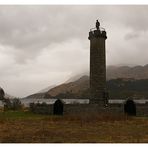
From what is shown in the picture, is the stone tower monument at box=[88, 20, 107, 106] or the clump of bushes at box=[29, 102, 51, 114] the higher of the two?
the stone tower monument at box=[88, 20, 107, 106]

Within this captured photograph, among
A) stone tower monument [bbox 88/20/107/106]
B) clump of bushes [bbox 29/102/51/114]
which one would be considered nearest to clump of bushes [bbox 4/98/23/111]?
clump of bushes [bbox 29/102/51/114]

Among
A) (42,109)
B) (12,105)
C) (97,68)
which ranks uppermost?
(97,68)

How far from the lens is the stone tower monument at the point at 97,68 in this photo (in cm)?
5094

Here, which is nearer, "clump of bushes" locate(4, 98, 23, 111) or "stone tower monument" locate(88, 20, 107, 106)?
"stone tower monument" locate(88, 20, 107, 106)

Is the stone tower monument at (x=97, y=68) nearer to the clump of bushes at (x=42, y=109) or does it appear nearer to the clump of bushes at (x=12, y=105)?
the clump of bushes at (x=42, y=109)

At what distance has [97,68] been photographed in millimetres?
50906

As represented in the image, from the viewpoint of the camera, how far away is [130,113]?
49969 millimetres

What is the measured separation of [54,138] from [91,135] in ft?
9.51

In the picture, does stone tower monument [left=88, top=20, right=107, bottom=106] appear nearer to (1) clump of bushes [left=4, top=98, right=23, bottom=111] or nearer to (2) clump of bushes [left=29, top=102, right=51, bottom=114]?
(2) clump of bushes [left=29, top=102, right=51, bottom=114]

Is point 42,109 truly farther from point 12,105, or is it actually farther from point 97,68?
point 12,105

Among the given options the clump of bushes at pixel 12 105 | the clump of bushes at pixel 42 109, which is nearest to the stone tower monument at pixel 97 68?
the clump of bushes at pixel 42 109

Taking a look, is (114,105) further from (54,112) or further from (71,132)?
(71,132)

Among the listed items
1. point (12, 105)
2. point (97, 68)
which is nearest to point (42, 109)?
point (97, 68)

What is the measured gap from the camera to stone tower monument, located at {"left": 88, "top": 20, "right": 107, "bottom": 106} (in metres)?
50.9
